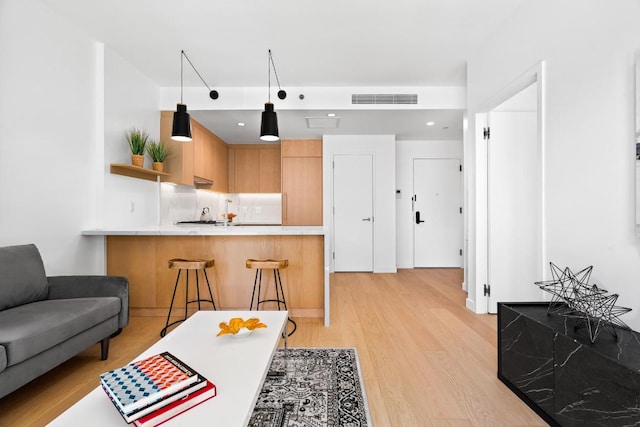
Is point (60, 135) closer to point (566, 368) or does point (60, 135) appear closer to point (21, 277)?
point (21, 277)

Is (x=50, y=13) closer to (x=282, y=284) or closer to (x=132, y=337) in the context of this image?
(x=132, y=337)

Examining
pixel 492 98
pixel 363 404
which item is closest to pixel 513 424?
pixel 363 404

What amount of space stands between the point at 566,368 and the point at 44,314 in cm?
289

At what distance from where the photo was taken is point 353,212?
5555mm

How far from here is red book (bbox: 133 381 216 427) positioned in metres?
0.94

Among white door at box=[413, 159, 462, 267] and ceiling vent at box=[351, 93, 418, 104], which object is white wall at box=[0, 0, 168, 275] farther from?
white door at box=[413, 159, 462, 267]

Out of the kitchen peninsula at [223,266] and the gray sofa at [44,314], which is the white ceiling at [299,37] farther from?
the gray sofa at [44,314]

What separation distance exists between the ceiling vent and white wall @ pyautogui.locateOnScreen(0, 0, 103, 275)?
2966mm

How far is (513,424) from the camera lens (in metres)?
1.58

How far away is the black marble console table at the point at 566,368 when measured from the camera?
121 centimetres


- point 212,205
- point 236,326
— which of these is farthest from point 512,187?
point 212,205

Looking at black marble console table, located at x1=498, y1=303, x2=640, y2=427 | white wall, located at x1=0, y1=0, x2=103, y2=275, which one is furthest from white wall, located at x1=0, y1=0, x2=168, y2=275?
black marble console table, located at x1=498, y1=303, x2=640, y2=427

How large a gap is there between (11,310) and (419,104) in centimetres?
448

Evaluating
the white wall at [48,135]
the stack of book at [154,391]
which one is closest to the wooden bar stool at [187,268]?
the white wall at [48,135]
